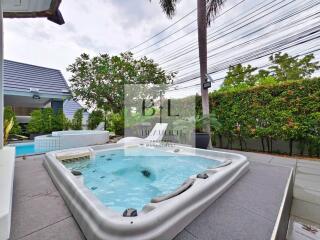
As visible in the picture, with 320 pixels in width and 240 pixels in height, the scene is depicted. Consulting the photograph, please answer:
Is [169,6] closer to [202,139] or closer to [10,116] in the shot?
[202,139]

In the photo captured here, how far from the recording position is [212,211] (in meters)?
2.02

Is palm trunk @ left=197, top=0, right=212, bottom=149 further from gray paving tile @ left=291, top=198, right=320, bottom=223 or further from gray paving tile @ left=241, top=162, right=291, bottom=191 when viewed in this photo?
gray paving tile @ left=291, top=198, right=320, bottom=223

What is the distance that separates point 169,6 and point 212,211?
7153 millimetres

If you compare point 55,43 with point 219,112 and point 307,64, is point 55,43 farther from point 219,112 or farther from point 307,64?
point 307,64

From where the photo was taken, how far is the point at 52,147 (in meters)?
6.53

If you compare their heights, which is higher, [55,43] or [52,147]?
[55,43]

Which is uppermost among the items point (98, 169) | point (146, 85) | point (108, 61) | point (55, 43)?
point (55, 43)

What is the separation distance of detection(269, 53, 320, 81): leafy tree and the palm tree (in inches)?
580

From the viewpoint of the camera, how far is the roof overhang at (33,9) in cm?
356

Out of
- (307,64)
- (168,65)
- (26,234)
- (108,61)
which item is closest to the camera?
(26,234)

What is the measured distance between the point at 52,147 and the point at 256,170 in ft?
22.4

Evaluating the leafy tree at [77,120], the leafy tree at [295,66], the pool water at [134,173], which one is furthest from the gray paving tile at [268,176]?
the leafy tree at [295,66]

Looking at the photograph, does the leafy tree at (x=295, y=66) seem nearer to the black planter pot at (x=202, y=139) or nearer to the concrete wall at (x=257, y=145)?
the concrete wall at (x=257, y=145)

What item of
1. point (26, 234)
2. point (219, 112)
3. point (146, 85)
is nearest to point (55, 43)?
point (146, 85)
